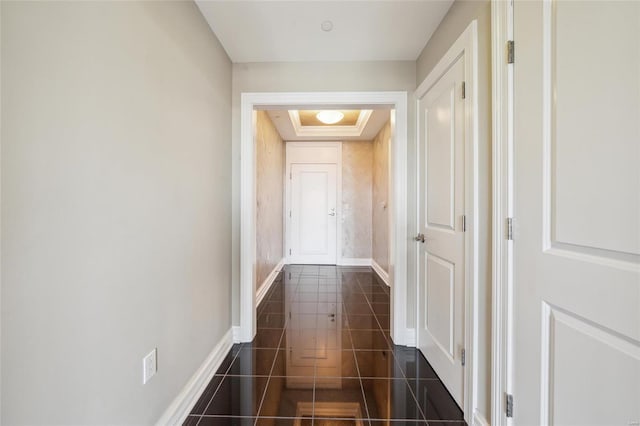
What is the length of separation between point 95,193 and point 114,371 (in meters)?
0.65

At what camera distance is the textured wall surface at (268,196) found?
3.33 meters

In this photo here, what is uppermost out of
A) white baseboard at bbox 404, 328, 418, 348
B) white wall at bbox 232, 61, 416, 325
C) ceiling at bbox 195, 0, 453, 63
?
ceiling at bbox 195, 0, 453, 63

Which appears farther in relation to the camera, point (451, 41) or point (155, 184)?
point (451, 41)

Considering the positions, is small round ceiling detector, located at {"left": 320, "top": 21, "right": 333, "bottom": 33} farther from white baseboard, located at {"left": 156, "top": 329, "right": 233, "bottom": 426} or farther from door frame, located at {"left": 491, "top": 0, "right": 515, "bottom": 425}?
white baseboard, located at {"left": 156, "top": 329, "right": 233, "bottom": 426}

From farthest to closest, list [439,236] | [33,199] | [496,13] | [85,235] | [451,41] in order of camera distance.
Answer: [439,236] < [451,41] < [496,13] < [85,235] < [33,199]

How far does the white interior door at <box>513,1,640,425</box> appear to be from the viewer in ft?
2.35

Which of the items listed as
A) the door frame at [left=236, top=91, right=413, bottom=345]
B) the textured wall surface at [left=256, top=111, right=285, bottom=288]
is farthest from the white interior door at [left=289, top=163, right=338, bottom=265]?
the door frame at [left=236, top=91, right=413, bottom=345]

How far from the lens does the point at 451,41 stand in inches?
64.9

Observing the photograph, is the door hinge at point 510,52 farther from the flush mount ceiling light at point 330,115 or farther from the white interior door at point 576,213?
the flush mount ceiling light at point 330,115

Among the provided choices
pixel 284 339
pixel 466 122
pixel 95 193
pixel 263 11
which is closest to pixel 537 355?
pixel 466 122

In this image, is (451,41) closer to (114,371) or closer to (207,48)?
(207,48)

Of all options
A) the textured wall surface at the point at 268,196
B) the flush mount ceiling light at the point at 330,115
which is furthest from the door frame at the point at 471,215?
the flush mount ceiling light at the point at 330,115

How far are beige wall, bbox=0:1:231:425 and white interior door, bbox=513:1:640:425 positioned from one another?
5.01 feet

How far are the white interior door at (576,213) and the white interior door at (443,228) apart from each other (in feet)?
1.53
